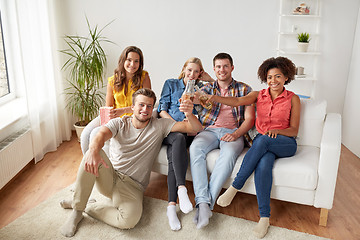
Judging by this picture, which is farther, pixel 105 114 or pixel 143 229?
pixel 105 114

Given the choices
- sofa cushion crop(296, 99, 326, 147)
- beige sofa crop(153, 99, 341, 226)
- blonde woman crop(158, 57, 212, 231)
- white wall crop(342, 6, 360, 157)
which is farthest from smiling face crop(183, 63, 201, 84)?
white wall crop(342, 6, 360, 157)

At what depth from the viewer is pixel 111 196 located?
2.47m

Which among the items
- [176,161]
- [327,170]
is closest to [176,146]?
[176,161]

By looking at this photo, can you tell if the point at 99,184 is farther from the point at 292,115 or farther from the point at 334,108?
the point at 334,108

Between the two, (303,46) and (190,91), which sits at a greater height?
(303,46)

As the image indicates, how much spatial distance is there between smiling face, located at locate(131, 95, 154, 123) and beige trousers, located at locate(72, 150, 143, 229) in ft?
1.17

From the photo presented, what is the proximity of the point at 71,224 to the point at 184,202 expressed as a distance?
2.45 ft

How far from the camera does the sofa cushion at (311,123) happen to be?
9.06 ft

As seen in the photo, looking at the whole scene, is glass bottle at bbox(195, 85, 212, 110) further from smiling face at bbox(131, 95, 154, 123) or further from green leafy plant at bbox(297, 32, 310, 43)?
green leafy plant at bbox(297, 32, 310, 43)

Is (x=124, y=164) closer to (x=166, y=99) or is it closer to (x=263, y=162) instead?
(x=166, y=99)

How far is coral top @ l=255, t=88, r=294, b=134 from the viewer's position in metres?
2.64

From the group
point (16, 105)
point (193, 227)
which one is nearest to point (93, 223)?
point (193, 227)

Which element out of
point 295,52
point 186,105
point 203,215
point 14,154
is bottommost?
point 203,215

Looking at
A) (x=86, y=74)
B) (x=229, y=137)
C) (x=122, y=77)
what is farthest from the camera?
(x=86, y=74)
